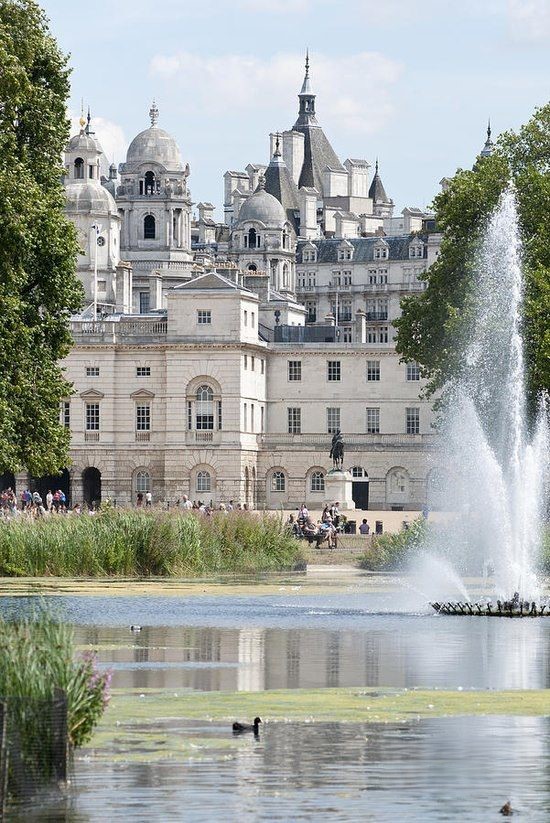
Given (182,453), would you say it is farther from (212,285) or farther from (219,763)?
(219,763)

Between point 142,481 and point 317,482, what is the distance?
10.6 meters

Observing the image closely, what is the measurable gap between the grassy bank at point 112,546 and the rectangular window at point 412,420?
2938 inches

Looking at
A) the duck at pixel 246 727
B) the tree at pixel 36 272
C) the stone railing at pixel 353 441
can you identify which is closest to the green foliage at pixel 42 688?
the duck at pixel 246 727

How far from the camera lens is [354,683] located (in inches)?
1062

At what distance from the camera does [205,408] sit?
128 m

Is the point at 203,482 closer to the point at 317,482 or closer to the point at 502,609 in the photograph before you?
the point at 317,482

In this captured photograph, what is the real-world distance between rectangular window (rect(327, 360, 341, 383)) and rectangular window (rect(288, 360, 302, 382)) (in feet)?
6.25

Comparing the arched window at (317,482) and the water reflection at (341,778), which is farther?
the arched window at (317,482)

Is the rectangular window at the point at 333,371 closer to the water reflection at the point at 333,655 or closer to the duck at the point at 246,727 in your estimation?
the water reflection at the point at 333,655

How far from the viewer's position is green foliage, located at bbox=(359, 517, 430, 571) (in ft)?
208

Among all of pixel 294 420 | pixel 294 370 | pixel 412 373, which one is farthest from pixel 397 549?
pixel 294 370

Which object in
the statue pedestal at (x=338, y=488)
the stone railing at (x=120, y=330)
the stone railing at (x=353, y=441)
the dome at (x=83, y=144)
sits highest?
the dome at (x=83, y=144)

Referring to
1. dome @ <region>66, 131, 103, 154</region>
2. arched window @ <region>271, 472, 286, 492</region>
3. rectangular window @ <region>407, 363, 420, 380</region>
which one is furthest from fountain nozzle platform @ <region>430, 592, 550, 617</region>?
dome @ <region>66, 131, 103, 154</region>

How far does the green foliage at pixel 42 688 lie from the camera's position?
17.9 meters
